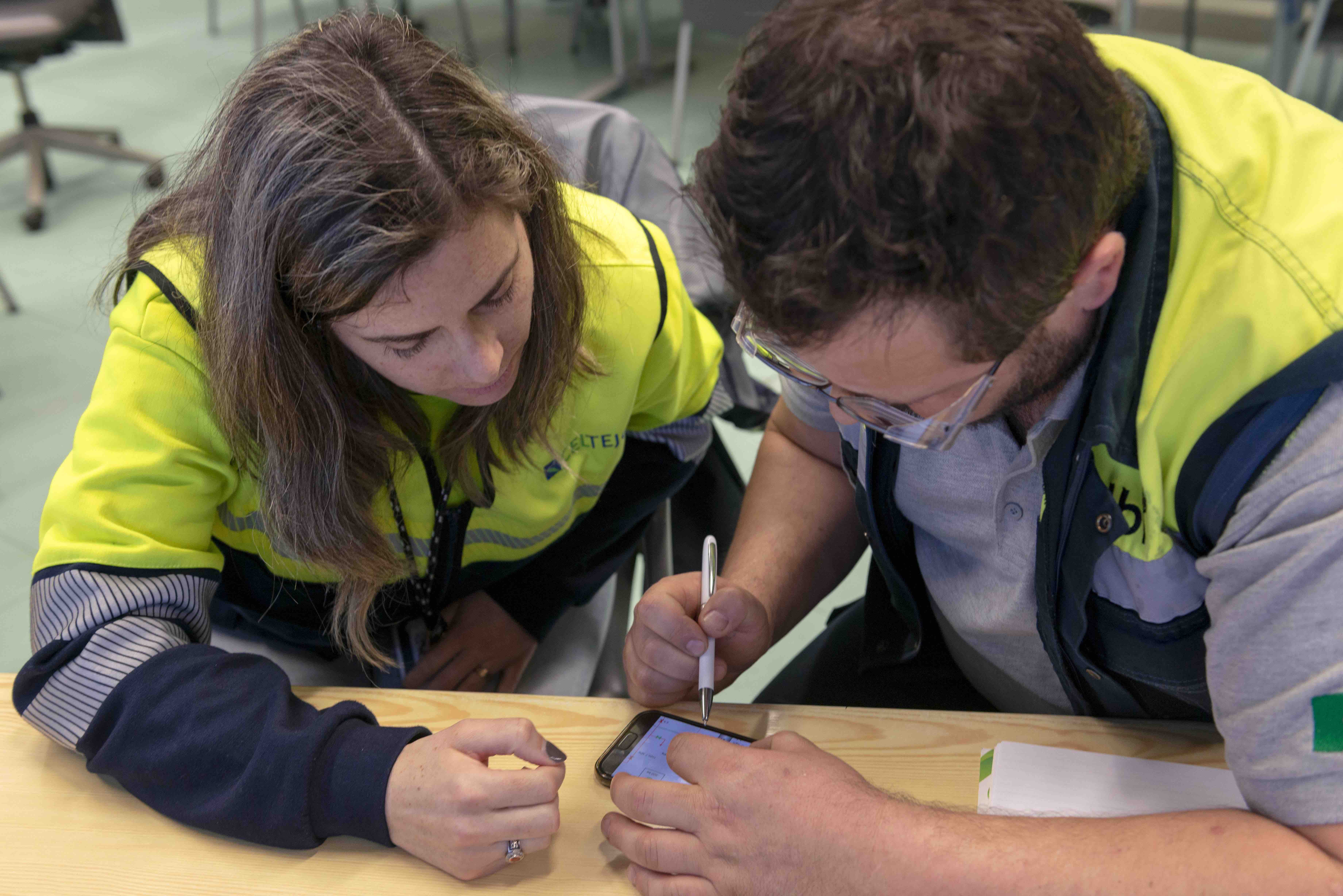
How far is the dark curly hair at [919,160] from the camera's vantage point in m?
0.64

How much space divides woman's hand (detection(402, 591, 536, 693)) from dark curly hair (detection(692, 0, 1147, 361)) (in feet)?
2.46

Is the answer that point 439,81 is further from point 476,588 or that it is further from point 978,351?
point 476,588

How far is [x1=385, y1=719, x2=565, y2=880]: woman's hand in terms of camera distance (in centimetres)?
85

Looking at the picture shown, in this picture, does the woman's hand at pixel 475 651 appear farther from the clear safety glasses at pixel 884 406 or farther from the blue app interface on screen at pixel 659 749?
the clear safety glasses at pixel 884 406

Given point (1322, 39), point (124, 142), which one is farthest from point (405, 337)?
point (124, 142)

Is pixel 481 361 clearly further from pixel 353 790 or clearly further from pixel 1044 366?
pixel 1044 366

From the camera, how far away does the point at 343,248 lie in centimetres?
87

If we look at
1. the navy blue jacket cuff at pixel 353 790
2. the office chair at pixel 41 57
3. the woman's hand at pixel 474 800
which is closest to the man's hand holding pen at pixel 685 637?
the woman's hand at pixel 474 800

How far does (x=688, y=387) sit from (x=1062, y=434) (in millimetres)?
533

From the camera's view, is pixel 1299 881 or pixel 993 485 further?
pixel 993 485

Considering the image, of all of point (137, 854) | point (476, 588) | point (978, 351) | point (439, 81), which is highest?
point (439, 81)

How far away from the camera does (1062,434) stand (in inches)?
34.0

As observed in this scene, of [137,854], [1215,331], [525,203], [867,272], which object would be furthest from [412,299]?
[1215,331]

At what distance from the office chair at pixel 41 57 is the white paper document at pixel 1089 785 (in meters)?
2.80
